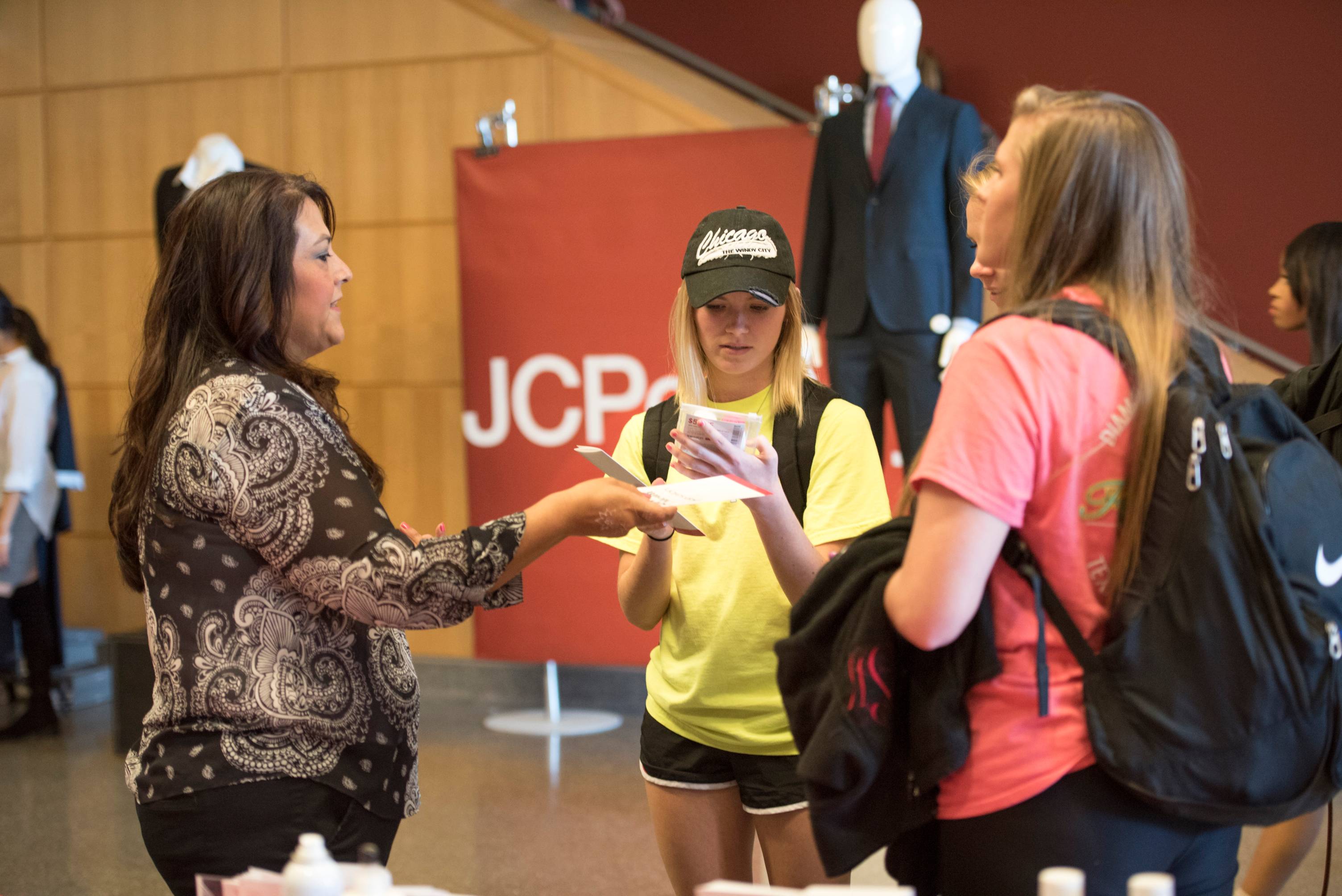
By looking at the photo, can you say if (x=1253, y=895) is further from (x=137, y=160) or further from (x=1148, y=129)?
(x=137, y=160)

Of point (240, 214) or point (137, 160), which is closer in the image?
point (240, 214)

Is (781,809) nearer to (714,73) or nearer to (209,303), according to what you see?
(209,303)

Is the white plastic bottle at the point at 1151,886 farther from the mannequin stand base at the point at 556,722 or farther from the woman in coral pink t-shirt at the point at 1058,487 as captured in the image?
the mannequin stand base at the point at 556,722

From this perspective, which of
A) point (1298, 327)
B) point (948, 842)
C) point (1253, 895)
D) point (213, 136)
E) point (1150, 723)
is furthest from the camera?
point (213, 136)

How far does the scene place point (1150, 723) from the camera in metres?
1.10

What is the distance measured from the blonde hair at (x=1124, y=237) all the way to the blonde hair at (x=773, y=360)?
2.29 feet

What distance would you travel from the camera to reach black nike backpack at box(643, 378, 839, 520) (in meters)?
1.82

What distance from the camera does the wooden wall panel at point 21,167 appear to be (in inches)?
225

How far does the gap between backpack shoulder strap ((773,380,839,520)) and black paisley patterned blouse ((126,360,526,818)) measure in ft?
1.68

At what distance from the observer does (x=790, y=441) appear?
1.83 meters

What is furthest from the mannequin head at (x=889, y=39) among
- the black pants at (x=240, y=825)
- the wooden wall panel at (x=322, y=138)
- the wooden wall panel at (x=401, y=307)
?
the black pants at (x=240, y=825)

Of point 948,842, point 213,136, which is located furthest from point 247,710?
point 213,136

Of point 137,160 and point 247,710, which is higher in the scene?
point 137,160

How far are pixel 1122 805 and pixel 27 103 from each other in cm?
610
